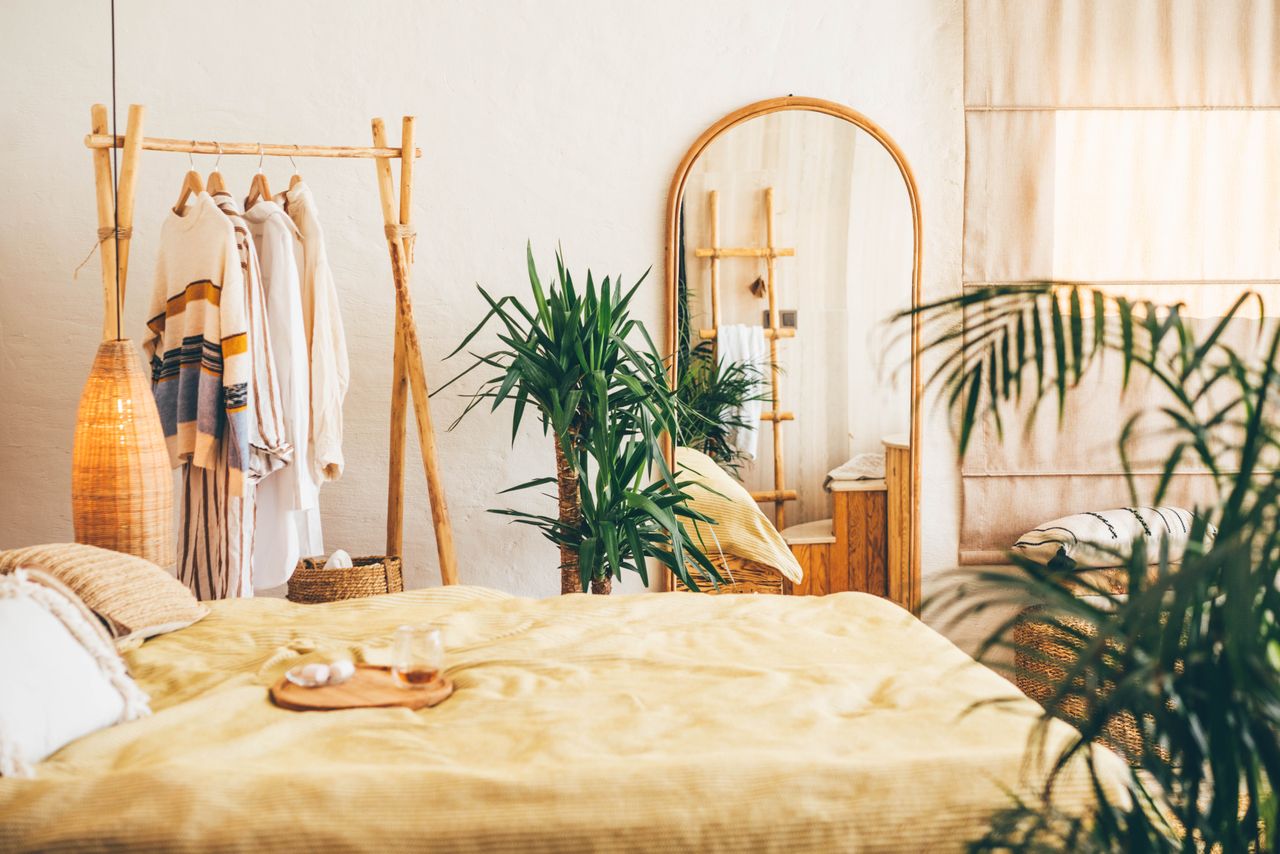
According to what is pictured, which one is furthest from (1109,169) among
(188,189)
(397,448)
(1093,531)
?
(188,189)

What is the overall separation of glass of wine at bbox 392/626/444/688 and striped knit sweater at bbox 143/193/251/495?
4.06ft

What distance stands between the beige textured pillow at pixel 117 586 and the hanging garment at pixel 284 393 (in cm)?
77

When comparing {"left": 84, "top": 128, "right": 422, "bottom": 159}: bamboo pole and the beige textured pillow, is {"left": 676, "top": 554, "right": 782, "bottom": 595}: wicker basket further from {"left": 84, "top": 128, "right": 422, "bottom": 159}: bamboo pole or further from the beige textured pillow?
the beige textured pillow

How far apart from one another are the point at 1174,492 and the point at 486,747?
3166 millimetres

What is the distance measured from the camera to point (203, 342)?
290 centimetres

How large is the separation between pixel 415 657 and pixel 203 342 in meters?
1.45

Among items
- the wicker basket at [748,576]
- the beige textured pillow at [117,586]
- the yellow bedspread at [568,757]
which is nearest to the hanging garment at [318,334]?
the beige textured pillow at [117,586]

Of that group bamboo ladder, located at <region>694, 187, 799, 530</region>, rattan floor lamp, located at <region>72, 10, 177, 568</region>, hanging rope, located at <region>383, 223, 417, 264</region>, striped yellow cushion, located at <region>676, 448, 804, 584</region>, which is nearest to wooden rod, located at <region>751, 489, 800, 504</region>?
bamboo ladder, located at <region>694, 187, 799, 530</region>

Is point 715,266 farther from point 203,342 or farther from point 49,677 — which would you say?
point 49,677

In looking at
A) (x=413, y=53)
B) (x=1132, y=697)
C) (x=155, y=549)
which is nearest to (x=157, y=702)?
(x=155, y=549)

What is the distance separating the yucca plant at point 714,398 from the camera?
12.4 feet

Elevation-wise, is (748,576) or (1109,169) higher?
(1109,169)

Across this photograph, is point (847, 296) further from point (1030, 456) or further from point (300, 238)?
point (300, 238)

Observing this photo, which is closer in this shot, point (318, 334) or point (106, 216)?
point (106, 216)
